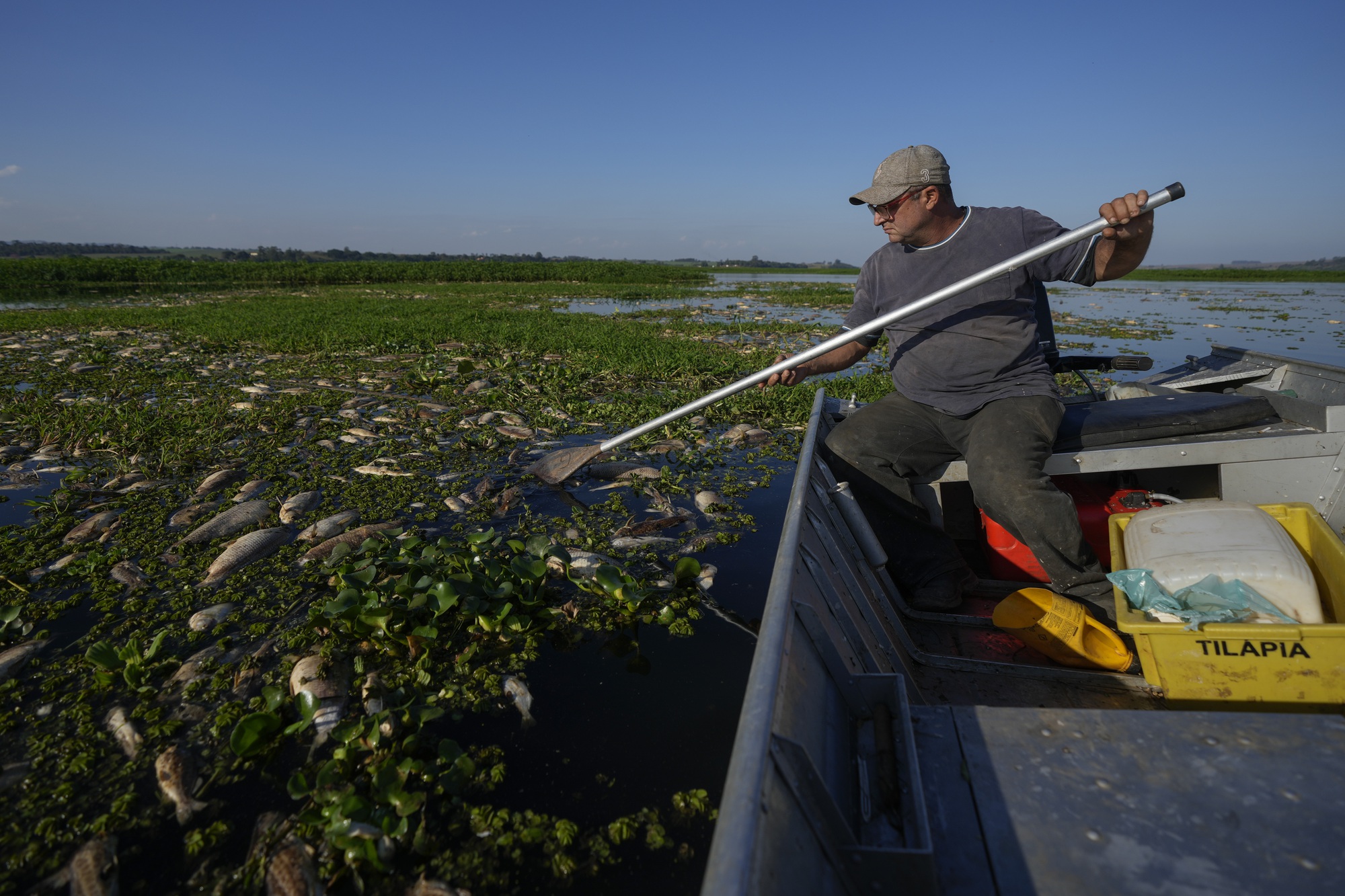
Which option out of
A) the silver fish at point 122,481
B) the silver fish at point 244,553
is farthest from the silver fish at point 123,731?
the silver fish at point 122,481

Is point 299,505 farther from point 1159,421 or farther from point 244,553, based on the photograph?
point 1159,421

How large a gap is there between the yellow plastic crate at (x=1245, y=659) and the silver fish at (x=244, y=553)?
435cm

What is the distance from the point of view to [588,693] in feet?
9.87

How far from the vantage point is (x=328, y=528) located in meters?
4.45

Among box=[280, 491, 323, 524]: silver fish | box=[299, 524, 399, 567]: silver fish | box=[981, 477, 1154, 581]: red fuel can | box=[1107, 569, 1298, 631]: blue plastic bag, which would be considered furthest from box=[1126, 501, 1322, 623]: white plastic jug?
box=[280, 491, 323, 524]: silver fish

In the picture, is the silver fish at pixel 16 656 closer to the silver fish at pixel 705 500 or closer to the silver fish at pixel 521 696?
the silver fish at pixel 521 696

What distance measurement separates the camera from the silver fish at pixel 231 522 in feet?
14.1

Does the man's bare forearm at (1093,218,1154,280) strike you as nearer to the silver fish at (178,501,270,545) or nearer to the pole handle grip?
the pole handle grip

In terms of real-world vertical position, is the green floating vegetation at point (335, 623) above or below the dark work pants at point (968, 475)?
below

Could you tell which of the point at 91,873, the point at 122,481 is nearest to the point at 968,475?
the point at 91,873

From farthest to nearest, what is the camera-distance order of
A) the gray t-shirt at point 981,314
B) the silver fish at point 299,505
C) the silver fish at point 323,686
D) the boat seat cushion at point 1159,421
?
the silver fish at point 299,505 < the gray t-shirt at point 981,314 < the boat seat cushion at point 1159,421 < the silver fish at point 323,686

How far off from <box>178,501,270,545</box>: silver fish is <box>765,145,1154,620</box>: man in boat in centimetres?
381

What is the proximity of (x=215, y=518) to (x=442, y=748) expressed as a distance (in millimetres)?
3017

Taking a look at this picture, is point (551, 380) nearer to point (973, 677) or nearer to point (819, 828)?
point (973, 677)
